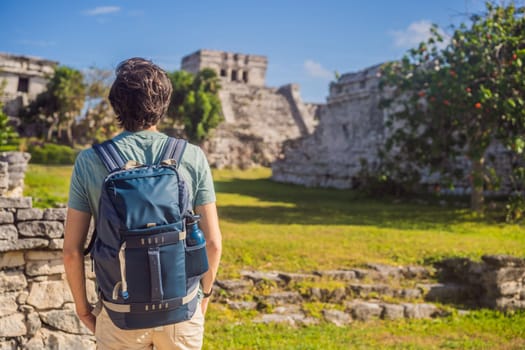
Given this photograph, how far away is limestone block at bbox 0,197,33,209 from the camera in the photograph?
16.1ft

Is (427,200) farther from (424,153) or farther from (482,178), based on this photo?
(482,178)

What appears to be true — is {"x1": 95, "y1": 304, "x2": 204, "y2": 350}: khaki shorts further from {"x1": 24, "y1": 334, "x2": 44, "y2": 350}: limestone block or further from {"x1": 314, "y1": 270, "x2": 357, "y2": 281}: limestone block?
{"x1": 314, "y1": 270, "x2": 357, "y2": 281}: limestone block

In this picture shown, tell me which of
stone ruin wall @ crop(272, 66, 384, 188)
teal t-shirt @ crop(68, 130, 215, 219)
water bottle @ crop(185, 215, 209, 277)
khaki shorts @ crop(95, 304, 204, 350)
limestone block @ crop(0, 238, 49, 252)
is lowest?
limestone block @ crop(0, 238, 49, 252)

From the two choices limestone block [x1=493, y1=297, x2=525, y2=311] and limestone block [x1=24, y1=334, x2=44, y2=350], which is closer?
limestone block [x1=24, y1=334, x2=44, y2=350]

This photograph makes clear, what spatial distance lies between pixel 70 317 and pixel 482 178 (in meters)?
10.2

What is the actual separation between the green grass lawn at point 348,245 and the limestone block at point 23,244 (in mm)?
1856

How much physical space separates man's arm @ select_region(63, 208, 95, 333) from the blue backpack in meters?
0.13

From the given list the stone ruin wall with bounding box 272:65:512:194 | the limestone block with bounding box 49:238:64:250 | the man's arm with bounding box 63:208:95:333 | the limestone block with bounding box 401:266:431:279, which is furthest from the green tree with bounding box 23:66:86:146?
the man's arm with bounding box 63:208:95:333

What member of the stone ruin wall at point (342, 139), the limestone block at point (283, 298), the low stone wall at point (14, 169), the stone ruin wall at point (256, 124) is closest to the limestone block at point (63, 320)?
the limestone block at point (283, 298)

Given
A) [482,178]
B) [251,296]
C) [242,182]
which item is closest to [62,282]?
[251,296]

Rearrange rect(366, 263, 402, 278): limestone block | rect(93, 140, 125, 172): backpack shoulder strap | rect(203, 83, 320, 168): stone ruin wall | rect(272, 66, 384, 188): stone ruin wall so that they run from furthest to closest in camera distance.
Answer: rect(203, 83, 320, 168): stone ruin wall, rect(272, 66, 384, 188): stone ruin wall, rect(366, 263, 402, 278): limestone block, rect(93, 140, 125, 172): backpack shoulder strap

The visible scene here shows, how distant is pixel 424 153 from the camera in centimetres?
1468

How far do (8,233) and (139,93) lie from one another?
121 inches

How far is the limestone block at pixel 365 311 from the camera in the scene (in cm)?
685
